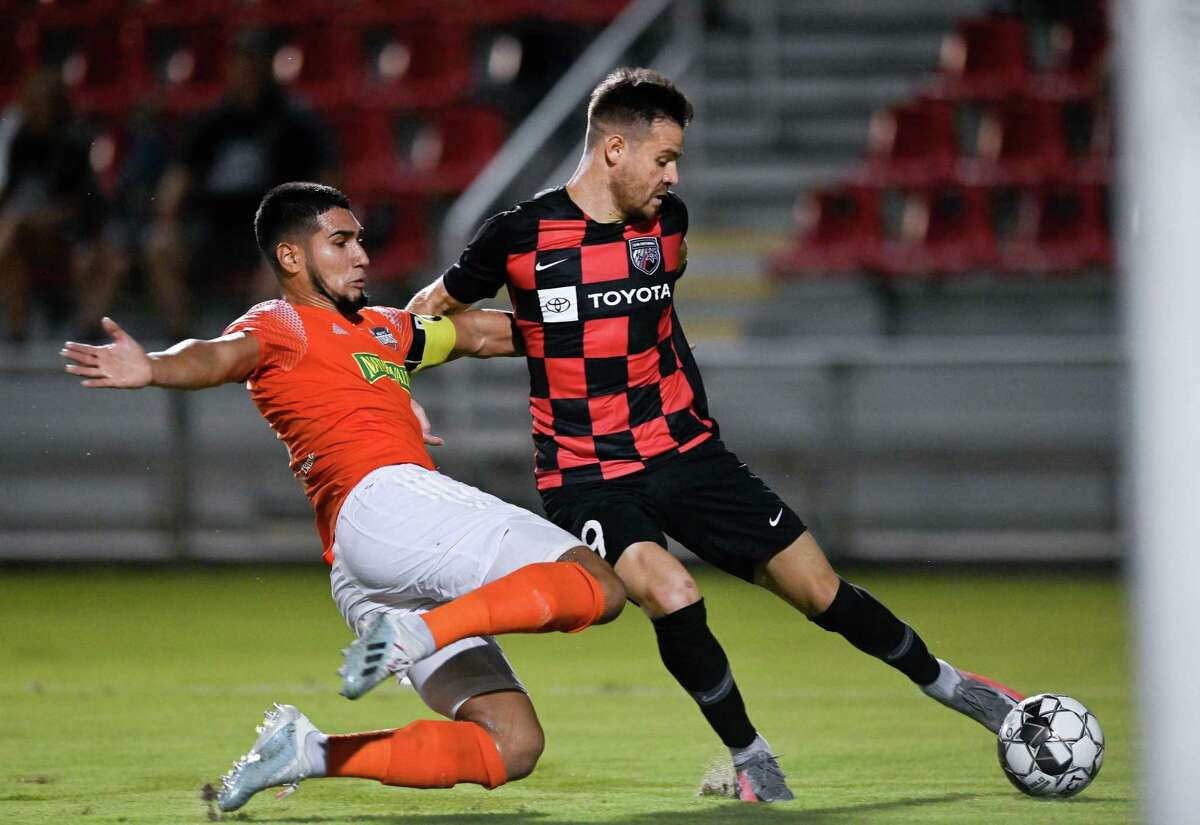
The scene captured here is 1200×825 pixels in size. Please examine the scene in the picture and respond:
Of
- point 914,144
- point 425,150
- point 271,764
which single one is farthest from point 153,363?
point 425,150

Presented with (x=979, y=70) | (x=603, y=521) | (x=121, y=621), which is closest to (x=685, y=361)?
(x=603, y=521)

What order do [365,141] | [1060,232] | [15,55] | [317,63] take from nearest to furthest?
1. [1060,232]
2. [365,141]
3. [317,63]
4. [15,55]

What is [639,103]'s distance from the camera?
184 inches

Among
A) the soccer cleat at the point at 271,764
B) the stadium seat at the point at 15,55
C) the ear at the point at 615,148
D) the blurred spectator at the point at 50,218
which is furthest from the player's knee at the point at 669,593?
the stadium seat at the point at 15,55

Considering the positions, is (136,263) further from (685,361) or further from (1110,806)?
(1110,806)

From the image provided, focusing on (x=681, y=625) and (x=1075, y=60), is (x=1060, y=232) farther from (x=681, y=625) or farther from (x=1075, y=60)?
(x=681, y=625)

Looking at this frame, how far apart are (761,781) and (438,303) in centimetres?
160

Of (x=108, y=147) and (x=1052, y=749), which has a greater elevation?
(x=108, y=147)

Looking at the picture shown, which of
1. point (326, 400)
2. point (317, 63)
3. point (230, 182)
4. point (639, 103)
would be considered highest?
point (317, 63)

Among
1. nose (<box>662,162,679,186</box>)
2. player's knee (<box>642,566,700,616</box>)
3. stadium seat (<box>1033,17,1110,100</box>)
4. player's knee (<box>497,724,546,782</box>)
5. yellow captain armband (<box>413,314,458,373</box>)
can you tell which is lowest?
player's knee (<box>497,724,546,782</box>)

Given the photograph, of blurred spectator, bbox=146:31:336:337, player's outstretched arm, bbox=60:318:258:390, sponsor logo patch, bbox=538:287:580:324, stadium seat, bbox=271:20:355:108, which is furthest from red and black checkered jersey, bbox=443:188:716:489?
stadium seat, bbox=271:20:355:108

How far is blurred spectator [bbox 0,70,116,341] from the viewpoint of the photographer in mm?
11055

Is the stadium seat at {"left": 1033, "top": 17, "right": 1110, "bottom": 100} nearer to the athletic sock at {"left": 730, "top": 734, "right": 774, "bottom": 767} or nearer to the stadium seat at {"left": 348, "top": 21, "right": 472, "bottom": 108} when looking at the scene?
the stadium seat at {"left": 348, "top": 21, "right": 472, "bottom": 108}

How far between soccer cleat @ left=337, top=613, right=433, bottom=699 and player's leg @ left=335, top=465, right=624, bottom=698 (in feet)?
0.42
